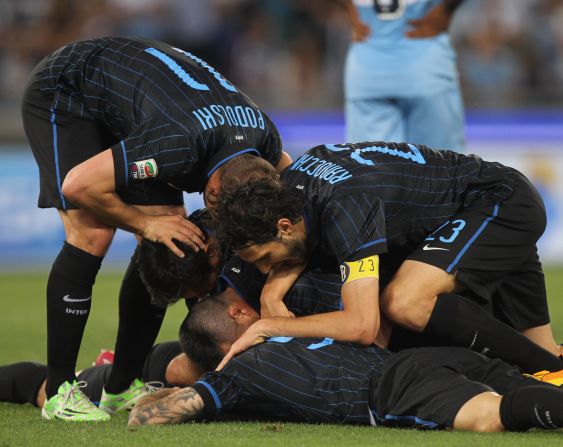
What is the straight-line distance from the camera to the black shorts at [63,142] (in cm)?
514

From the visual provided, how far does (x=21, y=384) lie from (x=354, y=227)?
1880 millimetres

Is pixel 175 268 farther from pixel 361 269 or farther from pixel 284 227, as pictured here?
pixel 361 269

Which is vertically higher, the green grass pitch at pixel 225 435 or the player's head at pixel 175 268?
the player's head at pixel 175 268

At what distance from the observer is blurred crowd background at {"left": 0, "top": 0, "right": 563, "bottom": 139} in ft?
42.8

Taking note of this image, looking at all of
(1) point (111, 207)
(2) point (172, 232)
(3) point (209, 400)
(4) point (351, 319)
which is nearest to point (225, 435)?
(3) point (209, 400)

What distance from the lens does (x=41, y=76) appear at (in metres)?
5.29

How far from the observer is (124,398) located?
17.3ft

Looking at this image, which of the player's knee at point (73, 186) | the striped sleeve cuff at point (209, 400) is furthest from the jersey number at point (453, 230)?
the player's knee at point (73, 186)

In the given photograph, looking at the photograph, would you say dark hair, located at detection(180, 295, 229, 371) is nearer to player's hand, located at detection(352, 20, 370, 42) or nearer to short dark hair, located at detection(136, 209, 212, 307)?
short dark hair, located at detection(136, 209, 212, 307)

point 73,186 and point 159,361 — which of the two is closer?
point 73,186

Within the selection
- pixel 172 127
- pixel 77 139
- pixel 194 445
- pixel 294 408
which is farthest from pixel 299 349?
pixel 77 139

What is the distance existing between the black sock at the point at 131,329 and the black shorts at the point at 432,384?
139 cm

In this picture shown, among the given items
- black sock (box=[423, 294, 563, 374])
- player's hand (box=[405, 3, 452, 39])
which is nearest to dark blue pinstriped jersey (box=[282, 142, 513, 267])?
black sock (box=[423, 294, 563, 374])

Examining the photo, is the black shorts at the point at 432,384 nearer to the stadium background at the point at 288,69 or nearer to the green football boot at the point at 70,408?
the green football boot at the point at 70,408
